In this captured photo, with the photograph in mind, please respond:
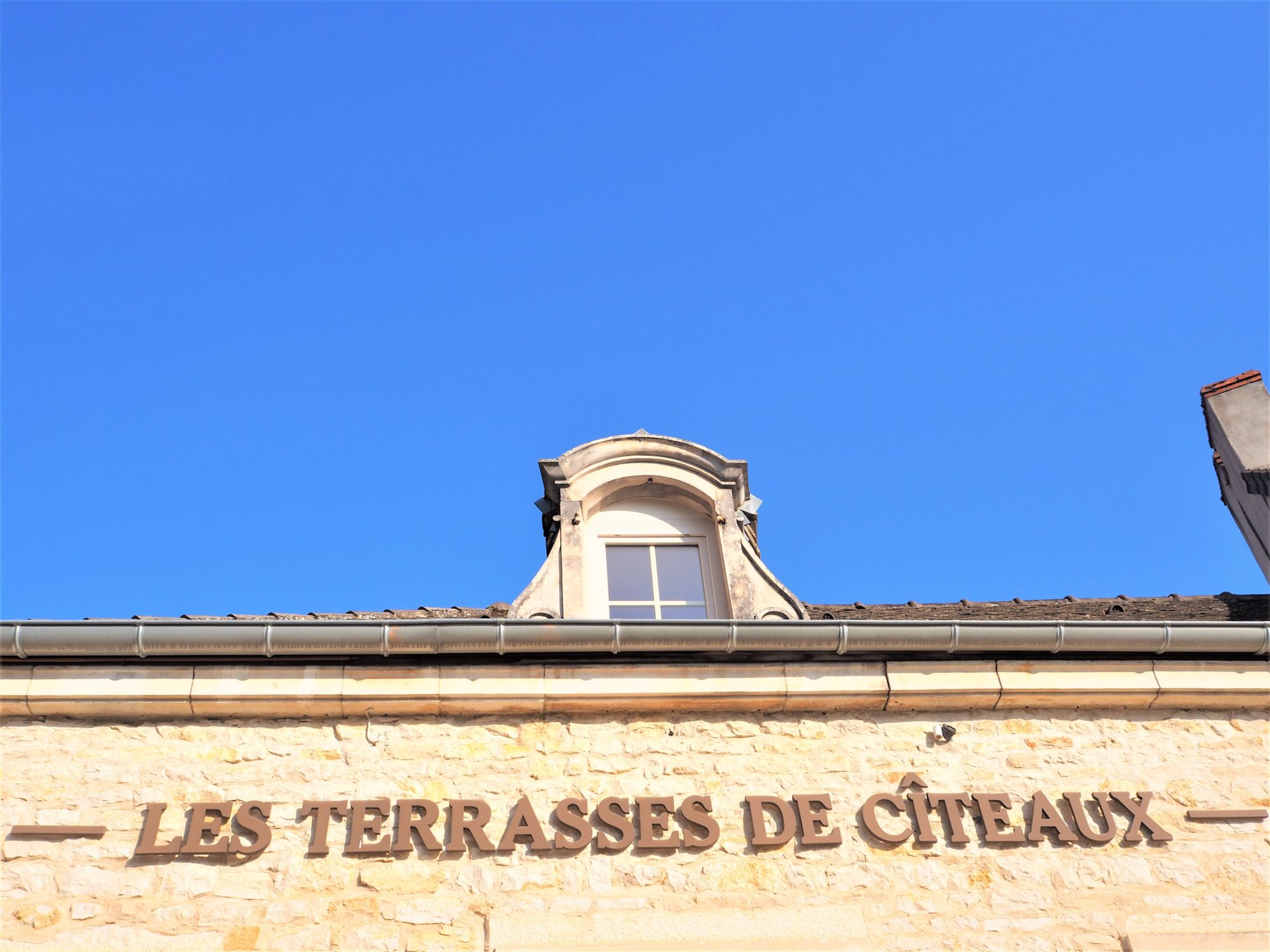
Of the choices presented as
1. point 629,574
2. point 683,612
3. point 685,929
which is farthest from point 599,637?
point 685,929

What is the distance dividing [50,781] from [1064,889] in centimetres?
479

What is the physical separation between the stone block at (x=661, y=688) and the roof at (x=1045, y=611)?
0.98 meters

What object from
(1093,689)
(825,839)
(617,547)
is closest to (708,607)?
(617,547)

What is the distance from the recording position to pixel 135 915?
529 centimetres

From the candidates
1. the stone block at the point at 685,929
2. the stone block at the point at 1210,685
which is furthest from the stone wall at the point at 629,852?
the stone block at the point at 1210,685

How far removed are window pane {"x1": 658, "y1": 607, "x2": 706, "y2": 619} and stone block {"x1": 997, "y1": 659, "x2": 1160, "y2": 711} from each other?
165 cm

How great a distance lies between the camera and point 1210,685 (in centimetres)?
642

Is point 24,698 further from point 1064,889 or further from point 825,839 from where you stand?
point 1064,889

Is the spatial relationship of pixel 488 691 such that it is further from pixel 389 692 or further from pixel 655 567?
pixel 655 567

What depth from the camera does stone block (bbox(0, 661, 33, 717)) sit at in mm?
5848

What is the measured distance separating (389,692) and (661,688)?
4.46 ft

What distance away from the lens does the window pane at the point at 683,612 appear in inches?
273

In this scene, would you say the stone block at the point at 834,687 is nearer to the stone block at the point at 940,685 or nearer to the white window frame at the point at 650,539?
the stone block at the point at 940,685

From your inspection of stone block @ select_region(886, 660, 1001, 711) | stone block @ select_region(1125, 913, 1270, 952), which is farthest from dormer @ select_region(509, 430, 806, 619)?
stone block @ select_region(1125, 913, 1270, 952)
